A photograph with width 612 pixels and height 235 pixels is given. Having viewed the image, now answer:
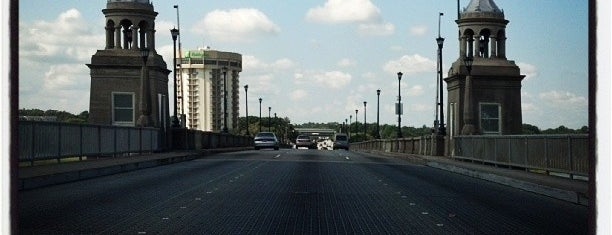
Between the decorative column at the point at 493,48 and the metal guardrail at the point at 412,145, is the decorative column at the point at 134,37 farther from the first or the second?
the decorative column at the point at 493,48

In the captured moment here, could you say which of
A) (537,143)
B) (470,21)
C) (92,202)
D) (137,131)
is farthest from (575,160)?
(470,21)

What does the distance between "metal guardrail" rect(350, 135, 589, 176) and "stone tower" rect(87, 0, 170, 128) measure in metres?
30.4

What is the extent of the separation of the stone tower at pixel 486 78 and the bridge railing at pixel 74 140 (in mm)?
28289

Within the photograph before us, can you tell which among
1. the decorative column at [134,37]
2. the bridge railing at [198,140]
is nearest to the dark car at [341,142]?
the bridge railing at [198,140]

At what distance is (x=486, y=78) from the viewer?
207 feet

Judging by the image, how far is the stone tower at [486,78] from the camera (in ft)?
201

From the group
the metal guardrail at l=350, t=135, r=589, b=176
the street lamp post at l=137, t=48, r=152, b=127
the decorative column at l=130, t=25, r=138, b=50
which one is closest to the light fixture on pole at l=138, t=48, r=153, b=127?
the street lamp post at l=137, t=48, r=152, b=127

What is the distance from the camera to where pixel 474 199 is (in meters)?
17.0

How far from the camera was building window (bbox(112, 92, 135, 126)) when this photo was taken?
62000 millimetres

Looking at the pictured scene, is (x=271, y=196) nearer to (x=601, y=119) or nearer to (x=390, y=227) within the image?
(x=390, y=227)

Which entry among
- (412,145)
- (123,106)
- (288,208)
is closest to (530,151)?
(288,208)

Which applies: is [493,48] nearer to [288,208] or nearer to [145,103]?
[145,103]

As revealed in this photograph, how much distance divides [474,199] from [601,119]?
1062 centimetres

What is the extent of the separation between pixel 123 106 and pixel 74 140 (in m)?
34.2
